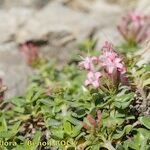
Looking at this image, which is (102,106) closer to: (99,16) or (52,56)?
(52,56)

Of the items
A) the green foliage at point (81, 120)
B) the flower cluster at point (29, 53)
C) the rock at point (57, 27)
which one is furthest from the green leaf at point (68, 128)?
the rock at point (57, 27)

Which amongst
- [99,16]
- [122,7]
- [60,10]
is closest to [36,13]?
[60,10]

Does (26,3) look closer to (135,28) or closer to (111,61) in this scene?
(135,28)

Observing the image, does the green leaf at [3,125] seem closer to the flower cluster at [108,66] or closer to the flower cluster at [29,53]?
the flower cluster at [108,66]

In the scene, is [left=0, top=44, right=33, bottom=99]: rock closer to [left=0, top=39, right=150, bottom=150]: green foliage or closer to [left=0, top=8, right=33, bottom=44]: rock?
Result: [left=0, top=8, right=33, bottom=44]: rock

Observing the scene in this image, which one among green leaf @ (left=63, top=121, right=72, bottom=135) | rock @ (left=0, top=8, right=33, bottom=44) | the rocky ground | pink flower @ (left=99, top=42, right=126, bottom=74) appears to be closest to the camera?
green leaf @ (left=63, top=121, right=72, bottom=135)

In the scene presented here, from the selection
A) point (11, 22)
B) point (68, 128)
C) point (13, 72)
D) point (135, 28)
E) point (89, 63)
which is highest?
point (11, 22)

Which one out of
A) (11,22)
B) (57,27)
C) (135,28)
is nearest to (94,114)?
(135,28)

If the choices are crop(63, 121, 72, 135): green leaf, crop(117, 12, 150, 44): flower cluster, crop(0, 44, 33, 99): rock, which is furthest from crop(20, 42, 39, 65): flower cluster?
crop(63, 121, 72, 135): green leaf
